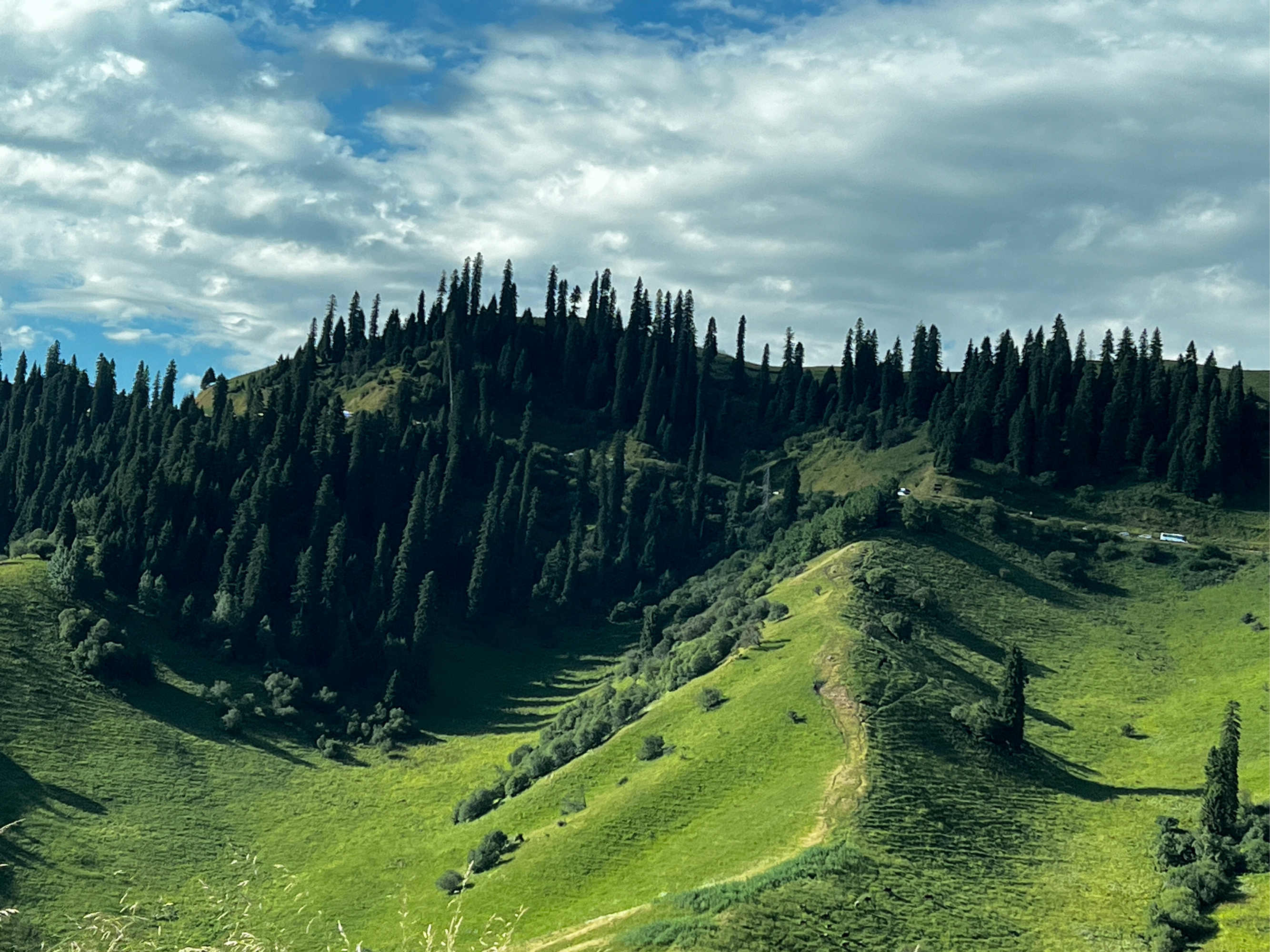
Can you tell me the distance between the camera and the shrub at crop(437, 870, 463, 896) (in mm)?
76188

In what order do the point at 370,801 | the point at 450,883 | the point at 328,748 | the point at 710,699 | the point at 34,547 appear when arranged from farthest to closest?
1. the point at 34,547
2. the point at 328,748
3. the point at 370,801
4. the point at 710,699
5. the point at 450,883

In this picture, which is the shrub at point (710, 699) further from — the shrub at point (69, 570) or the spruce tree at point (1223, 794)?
the shrub at point (69, 570)

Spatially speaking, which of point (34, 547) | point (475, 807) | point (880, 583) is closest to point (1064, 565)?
point (880, 583)

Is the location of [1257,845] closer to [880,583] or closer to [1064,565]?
[880,583]

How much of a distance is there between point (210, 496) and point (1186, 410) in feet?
499

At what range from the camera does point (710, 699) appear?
93562 mm

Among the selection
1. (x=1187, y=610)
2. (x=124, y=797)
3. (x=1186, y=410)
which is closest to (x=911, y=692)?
(x=1187, y=610)

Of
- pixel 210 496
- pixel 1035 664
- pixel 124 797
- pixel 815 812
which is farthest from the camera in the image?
pixel 210 496

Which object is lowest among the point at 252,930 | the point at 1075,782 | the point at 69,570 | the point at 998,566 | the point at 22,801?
the point at 22,801

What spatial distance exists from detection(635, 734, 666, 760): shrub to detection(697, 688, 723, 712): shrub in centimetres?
544

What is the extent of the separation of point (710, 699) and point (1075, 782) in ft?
103

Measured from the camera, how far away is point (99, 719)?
105375mm

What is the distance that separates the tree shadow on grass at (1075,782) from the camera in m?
79.3

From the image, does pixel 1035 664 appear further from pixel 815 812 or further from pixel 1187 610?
pixel 815 812
